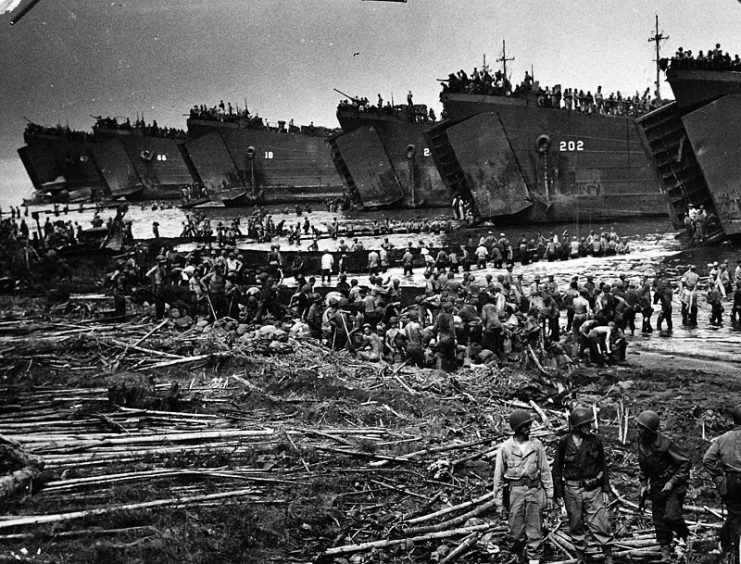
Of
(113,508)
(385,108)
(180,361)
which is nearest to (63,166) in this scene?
(385,108)

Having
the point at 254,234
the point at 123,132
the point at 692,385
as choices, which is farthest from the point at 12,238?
the point at 123,132

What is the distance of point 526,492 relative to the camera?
5.24 metres

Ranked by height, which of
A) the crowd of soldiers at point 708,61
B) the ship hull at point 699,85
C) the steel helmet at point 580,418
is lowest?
the steel helmet at point 580,418

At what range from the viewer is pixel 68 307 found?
1648 centimetres

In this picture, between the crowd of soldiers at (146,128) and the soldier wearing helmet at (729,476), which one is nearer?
the soldier wearing helmet at (729,476)

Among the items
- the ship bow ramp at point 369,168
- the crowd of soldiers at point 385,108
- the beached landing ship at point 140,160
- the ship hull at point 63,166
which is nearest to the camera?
the ship hull at point 63,166

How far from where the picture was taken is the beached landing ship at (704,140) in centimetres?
2542

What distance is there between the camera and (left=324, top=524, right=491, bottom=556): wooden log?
5.60 m

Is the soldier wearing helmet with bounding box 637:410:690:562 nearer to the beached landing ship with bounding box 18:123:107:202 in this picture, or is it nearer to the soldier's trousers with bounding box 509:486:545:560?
the soldier's trousers with bounding box 509:486:545:560

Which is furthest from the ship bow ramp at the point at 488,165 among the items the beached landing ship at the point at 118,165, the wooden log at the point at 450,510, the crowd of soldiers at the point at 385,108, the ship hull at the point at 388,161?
the wooden log at the point at 450,510

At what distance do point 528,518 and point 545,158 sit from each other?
3191cm

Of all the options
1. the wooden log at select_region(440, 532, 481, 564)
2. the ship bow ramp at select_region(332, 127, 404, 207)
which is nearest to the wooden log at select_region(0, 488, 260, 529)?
the wooden log at select_region(440, 532, 481, 564)

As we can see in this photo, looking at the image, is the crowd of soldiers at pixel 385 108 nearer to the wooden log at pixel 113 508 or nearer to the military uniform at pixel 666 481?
the wooden log at pixel 113 508

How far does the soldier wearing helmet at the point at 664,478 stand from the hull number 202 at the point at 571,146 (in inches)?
1234
